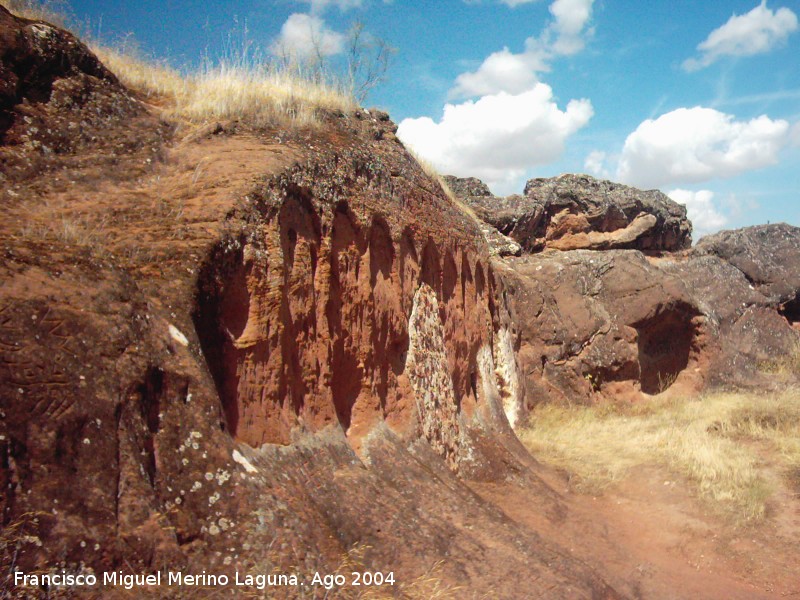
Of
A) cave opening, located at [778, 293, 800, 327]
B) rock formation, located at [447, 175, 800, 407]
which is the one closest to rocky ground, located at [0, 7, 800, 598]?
rock formation, located at [447, 175, 800, 407]

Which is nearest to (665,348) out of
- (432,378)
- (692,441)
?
(692,441)

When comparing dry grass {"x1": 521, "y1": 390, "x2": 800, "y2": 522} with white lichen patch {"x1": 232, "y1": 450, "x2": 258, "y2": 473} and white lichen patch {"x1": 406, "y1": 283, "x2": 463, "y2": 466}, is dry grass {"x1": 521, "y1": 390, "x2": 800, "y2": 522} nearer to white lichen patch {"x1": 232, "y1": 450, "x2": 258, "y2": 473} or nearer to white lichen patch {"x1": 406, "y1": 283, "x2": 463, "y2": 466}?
white lichen patch {"x1": 406, "y1": 283, "x2": 463, "y2": 466}

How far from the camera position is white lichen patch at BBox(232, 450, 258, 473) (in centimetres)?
346

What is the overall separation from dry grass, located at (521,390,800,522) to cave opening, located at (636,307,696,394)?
710 mm

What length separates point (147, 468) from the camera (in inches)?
120

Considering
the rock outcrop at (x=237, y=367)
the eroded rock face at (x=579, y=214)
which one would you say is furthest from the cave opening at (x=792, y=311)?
the rock outcrop at (x=237, y=367)

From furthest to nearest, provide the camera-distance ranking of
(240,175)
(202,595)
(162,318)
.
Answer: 1. (240,175)
2. (162,318)
3. (202,595)

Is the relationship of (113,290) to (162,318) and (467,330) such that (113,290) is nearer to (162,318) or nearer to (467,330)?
(162,318)

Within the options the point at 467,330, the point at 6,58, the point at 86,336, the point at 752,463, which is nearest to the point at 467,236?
the point at 467,330

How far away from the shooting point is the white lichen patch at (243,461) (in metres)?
3.46

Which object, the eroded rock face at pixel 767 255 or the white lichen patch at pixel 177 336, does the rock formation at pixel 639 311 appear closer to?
the eroded rock face at pixel 767 255

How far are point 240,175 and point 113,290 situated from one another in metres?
1.70

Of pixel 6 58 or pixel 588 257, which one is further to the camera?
pixel 588 257

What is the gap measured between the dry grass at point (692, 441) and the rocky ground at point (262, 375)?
50cm
